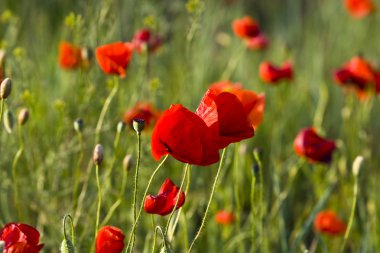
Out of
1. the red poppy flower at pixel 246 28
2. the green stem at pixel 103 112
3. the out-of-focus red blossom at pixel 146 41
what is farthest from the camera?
the red poppy flower at pixel 246 28

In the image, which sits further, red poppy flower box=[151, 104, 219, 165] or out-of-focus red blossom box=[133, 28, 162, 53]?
out-of-focus red blossom box=[133, 28, 162, 53]

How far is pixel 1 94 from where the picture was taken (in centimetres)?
142

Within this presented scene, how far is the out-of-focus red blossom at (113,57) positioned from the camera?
6.02ft

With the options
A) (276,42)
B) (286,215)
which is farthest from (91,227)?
(276,42)

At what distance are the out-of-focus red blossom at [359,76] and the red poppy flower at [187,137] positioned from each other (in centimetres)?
148

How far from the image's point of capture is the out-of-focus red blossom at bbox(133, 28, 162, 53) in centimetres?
238

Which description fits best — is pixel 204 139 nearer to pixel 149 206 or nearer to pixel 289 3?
pixel 149 206

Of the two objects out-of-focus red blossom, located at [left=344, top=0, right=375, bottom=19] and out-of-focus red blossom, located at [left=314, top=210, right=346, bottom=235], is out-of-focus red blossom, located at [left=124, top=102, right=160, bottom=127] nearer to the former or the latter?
out-of-focus red blossom, located at [left=314, top=210, right=346, bottom=235]

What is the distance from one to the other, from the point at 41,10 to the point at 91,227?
253cm

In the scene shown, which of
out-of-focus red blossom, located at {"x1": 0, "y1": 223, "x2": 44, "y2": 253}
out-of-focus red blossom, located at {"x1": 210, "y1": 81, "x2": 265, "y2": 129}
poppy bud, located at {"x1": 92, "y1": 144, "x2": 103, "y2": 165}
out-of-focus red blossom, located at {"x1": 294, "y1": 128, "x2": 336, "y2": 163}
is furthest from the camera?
out-of-focus red blossom, located at {"x1": 294, "y1": 128, "x2": 336, "y2": 163}

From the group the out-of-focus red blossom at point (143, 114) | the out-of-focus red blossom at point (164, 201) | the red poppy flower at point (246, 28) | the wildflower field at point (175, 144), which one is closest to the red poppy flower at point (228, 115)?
the wildflower field at point (175, 144)

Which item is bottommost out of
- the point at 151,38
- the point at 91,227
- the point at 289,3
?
the point at 289,3

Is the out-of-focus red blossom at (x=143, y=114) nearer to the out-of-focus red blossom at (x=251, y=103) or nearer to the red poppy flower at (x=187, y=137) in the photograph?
the out-of-focus red blossom at (x=251, y=103)

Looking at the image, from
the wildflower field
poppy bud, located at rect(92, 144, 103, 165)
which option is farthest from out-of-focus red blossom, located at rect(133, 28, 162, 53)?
poppy bud, located at rect(92, 144, 103, 165)
